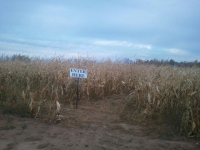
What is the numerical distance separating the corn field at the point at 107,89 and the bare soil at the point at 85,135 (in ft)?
1.45

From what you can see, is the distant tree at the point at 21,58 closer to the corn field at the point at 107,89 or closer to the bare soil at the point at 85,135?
the corn field at the point at 107,89

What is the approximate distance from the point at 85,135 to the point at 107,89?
3.88 metres

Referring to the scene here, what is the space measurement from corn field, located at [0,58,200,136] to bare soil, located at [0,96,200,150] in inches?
17.4

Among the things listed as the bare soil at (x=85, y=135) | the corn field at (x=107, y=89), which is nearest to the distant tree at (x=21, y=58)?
the corn field at (x=107, y=89)

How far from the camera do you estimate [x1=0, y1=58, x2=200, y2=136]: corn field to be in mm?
5273

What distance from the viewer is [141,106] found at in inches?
243

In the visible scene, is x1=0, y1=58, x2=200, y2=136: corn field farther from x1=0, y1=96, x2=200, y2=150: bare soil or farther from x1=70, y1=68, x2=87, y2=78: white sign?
x1=70, y1=68, x2=87, y2=78: white sign

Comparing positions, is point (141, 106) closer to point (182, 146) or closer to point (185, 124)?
point (185, 124)

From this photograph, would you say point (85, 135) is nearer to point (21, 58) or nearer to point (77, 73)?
point (77, 73)

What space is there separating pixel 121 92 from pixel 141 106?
2.08m

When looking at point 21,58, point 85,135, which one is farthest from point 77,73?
point 21,58

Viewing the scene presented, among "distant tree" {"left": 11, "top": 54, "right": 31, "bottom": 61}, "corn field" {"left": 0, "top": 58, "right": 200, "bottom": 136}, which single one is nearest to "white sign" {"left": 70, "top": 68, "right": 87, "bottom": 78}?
"corn field" {"left": 0, "top": 58, "right": 200, "bottom": 136}

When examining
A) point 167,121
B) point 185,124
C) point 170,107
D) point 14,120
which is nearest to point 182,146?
point 185,124

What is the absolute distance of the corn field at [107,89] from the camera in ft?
17.3
